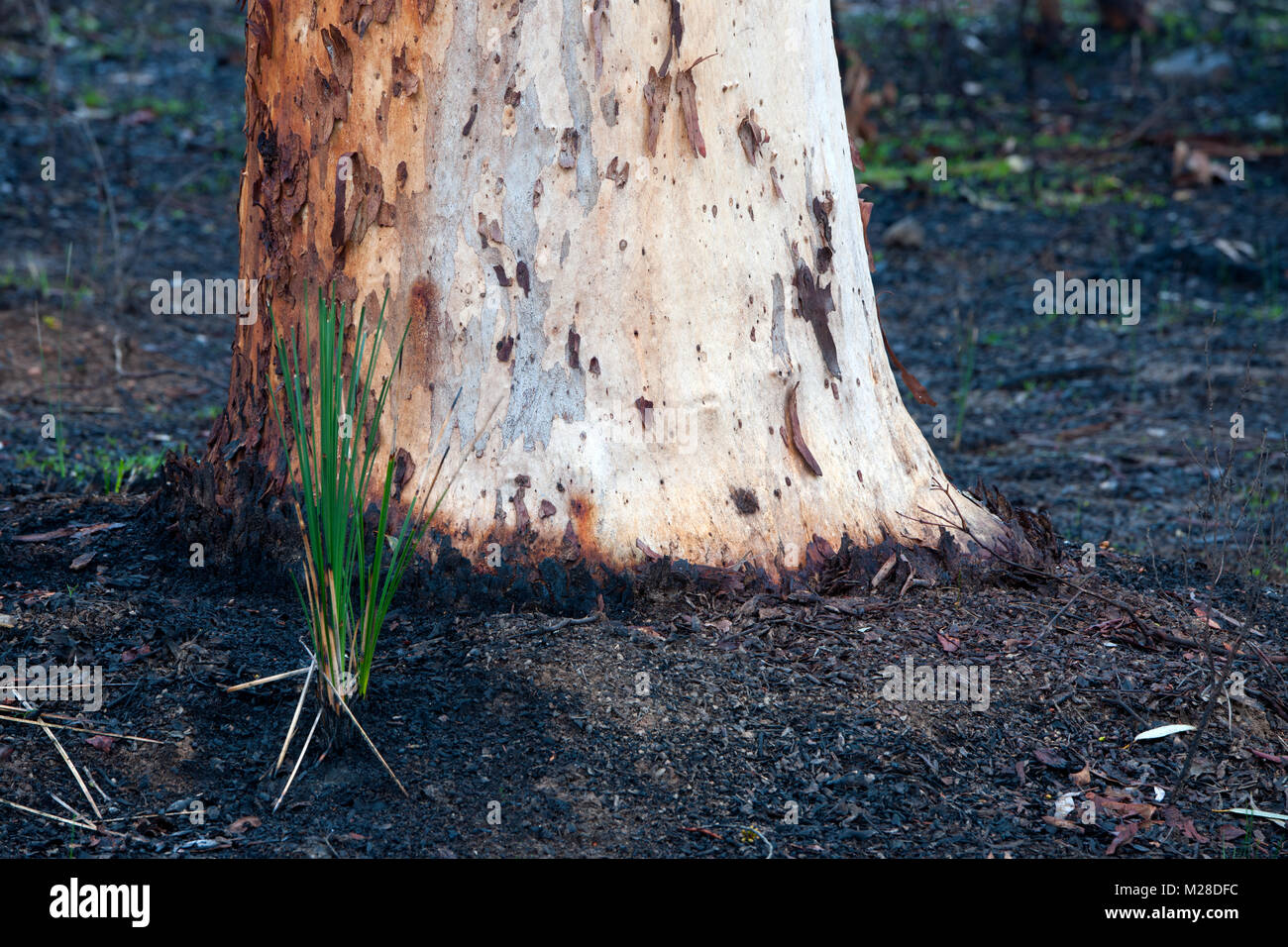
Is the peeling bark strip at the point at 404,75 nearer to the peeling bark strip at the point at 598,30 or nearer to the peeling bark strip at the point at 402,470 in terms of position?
the peeling bark strip at the point at 598,30

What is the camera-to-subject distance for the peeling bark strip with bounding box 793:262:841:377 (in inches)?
113

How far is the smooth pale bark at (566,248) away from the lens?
8.71 feet

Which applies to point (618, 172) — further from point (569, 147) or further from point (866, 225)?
point (866, 225)

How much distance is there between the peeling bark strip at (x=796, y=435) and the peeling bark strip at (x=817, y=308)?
0.45ft

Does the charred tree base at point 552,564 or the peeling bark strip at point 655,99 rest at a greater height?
the peeling bark strip at point 655,99

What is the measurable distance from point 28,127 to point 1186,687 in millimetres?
9177

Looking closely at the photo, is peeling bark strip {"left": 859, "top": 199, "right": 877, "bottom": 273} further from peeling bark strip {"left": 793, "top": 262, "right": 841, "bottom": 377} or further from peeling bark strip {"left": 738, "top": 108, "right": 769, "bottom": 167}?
peeling bark strip {"left": 738, "top": 108, "right": 769, "bottom": 167}

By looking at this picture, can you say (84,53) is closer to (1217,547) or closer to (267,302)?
(267,302)

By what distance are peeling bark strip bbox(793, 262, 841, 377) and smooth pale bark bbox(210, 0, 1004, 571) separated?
32 millimetres

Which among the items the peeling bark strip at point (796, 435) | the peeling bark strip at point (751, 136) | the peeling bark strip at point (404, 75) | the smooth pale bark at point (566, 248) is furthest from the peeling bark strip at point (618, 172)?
the peeling bark strip at point (796, 435)

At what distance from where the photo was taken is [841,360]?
2.95 meters

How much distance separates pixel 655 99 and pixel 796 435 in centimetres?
80

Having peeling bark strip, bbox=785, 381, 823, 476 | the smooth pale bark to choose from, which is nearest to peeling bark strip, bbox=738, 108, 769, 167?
the smooth pale bark
